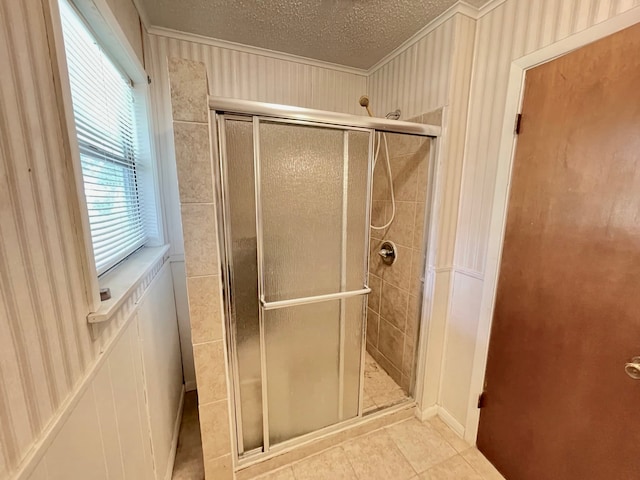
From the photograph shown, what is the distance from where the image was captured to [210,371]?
1.11m

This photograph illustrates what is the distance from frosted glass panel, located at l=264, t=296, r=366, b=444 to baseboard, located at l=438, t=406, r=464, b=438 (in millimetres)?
689

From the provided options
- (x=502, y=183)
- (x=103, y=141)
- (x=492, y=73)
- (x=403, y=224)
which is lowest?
(x=403, y=224)

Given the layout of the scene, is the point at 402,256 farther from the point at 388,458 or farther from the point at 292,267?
the point at 388,458

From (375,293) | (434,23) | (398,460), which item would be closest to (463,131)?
(434,23)

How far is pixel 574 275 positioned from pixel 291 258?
46.5 inches

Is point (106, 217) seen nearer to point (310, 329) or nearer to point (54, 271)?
point (54, 271)

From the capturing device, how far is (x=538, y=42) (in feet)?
3.71

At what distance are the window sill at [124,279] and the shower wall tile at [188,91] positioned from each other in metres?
0.62

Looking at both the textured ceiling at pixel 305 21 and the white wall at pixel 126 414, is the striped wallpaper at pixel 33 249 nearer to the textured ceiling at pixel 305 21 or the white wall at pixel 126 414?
the white wall at pixel 126 414

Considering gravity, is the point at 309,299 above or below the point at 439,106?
below

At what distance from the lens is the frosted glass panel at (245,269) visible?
106 cm

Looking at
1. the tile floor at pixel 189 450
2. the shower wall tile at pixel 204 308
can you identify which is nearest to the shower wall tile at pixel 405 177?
the shower wall tile at pixel 204 308

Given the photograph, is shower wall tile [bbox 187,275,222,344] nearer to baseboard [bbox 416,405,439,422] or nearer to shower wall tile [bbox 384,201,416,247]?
shower wall tile [bbox 384,201,416,247]

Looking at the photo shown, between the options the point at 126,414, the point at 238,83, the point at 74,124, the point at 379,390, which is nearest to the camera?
the point at 74,124
